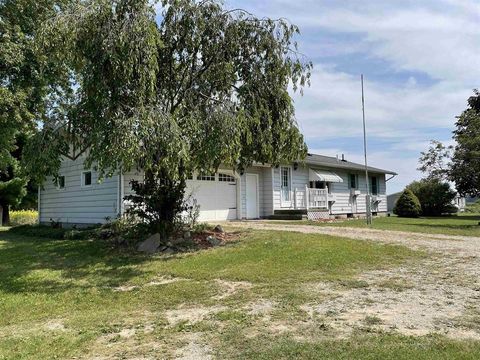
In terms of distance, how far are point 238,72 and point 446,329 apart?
316 inches

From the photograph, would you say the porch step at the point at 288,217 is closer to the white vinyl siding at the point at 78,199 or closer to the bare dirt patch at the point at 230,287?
the white vinyl siding at the point at 78,199

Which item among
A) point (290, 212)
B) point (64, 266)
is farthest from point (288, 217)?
point (64, 266)

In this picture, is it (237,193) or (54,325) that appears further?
(237,193)

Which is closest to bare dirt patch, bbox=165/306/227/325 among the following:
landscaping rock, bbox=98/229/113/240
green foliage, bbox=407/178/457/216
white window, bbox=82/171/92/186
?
landscaping rock, bbox=98/229/113/240

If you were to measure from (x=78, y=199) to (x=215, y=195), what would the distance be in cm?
565

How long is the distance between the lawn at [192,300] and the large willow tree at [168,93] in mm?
2126

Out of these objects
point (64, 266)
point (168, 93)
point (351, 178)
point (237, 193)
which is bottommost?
point (64, 266)

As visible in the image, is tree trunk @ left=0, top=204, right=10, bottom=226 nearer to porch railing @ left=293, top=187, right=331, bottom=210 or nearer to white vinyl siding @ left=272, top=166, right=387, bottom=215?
white vinyl siding @ left=272, top=166, right=387, bottom=215

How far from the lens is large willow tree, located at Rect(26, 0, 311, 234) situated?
8273 mm

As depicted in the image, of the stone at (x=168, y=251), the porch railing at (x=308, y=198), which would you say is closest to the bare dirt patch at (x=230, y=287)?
the stone at (x=168, y=251)

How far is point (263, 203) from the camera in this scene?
2041 cm

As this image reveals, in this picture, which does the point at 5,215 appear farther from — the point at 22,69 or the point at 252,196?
the point at 252,196

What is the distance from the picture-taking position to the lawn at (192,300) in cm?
440

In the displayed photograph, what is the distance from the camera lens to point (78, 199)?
17.5m
